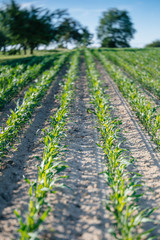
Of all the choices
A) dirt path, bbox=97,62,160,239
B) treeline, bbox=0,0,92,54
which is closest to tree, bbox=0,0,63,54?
treeline, bbox=0,0,92,54

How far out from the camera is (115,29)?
5675 cm

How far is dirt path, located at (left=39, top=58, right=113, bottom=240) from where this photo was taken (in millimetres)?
2486

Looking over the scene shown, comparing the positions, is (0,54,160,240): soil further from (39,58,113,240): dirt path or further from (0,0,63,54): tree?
(0,0,63,54): tree

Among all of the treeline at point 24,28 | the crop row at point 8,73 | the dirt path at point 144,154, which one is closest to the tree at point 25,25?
the treeline at point 24,28

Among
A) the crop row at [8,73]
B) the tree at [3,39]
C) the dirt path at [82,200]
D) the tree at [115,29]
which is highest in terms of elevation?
the tree at [115,29]

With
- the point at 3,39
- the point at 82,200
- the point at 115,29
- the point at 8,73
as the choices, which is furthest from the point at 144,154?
the point at 115,29

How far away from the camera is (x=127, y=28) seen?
57.5 meters

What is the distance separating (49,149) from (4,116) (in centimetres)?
316

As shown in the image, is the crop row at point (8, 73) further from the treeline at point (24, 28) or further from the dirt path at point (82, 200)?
the treeline at point (24, 28)

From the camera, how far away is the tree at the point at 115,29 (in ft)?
187

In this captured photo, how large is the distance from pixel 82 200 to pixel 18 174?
50.2 inches

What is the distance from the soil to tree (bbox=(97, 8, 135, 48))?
183ft

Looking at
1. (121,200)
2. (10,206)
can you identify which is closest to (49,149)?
(10,206)

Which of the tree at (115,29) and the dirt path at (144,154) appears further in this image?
the tree at (115,29)
